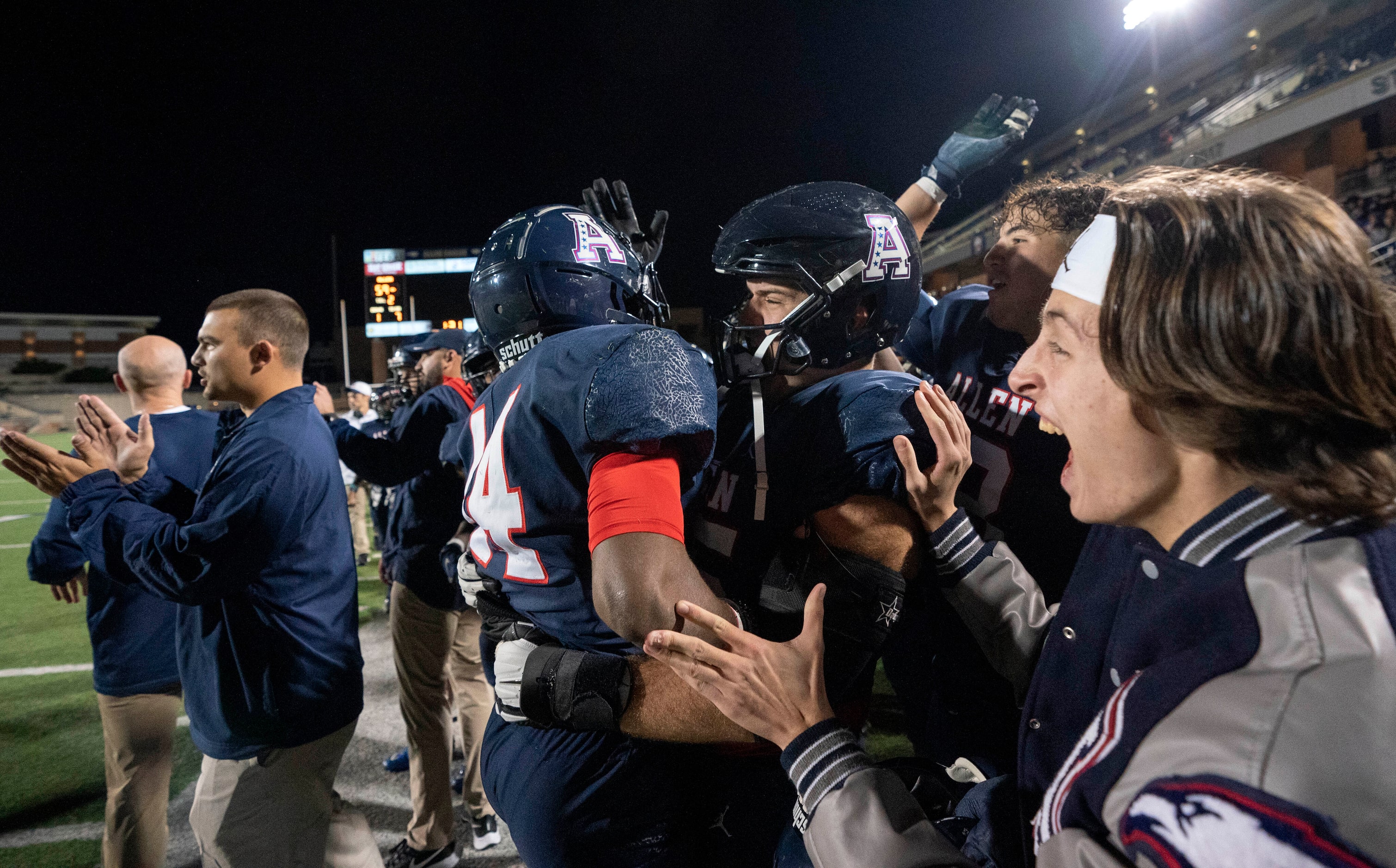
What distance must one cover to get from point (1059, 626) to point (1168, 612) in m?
0.35

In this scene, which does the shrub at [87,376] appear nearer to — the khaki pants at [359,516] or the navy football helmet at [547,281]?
the khaki pants at [359,516]

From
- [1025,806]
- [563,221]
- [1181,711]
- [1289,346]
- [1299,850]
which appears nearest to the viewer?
[1299,850]

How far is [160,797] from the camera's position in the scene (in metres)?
3.15

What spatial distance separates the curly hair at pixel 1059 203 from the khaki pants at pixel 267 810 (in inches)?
131

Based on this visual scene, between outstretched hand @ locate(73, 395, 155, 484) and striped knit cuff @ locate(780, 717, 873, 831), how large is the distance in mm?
2832

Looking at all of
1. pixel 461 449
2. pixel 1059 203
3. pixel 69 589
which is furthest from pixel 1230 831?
pixel 69 589

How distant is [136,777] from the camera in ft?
10.2

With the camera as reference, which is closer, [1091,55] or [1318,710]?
[1318,710]

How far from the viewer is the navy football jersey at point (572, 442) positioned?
5.08 feet

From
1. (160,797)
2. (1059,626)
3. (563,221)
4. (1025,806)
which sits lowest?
(160,797)

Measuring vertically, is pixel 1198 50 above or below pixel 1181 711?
above

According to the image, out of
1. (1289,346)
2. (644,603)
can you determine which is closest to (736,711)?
(644,603)


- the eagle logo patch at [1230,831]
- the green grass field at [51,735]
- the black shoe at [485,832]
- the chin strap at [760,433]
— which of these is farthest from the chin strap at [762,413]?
the green grass field at [51,735]

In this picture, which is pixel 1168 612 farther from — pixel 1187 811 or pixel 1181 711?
pixel 1187 811
